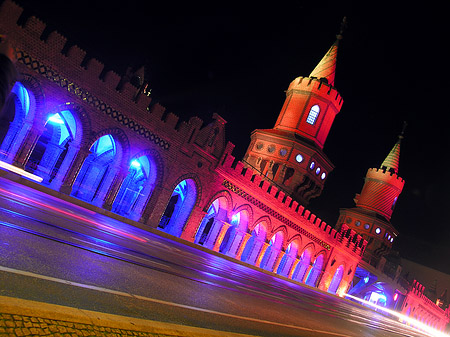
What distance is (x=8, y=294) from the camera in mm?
2939

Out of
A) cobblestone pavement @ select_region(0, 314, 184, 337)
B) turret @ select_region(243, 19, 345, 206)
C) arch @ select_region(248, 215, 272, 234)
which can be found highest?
turret @ select_region(243, 19, 345, 206)

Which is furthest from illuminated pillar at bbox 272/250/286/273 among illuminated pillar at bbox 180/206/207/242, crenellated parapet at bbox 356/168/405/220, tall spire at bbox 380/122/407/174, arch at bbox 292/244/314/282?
tall spire at bbox 380/122/407/174

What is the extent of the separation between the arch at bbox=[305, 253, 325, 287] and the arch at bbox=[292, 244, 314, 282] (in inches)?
46.8

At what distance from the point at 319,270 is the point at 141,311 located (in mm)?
32477

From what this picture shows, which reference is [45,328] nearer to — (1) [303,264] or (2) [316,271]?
(1) [303,264]

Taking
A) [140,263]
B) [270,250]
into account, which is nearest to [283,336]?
[140,263]

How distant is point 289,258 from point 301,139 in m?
9.84

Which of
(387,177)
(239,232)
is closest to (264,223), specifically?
(239,232)

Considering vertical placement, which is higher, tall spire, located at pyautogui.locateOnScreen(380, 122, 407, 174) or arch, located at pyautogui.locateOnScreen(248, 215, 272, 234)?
tall spire, located at pyautogui.locateOnScreen(380, 122, 407, 174)

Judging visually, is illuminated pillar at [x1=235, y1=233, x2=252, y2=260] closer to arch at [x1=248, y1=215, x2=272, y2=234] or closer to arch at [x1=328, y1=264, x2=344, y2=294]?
arch at [x1=248, y1=215, x2=272, y2=234]

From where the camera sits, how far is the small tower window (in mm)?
35500

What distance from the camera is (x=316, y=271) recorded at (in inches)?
1352

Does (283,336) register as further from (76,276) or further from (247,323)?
(76,276)

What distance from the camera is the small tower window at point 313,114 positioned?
3550cm
